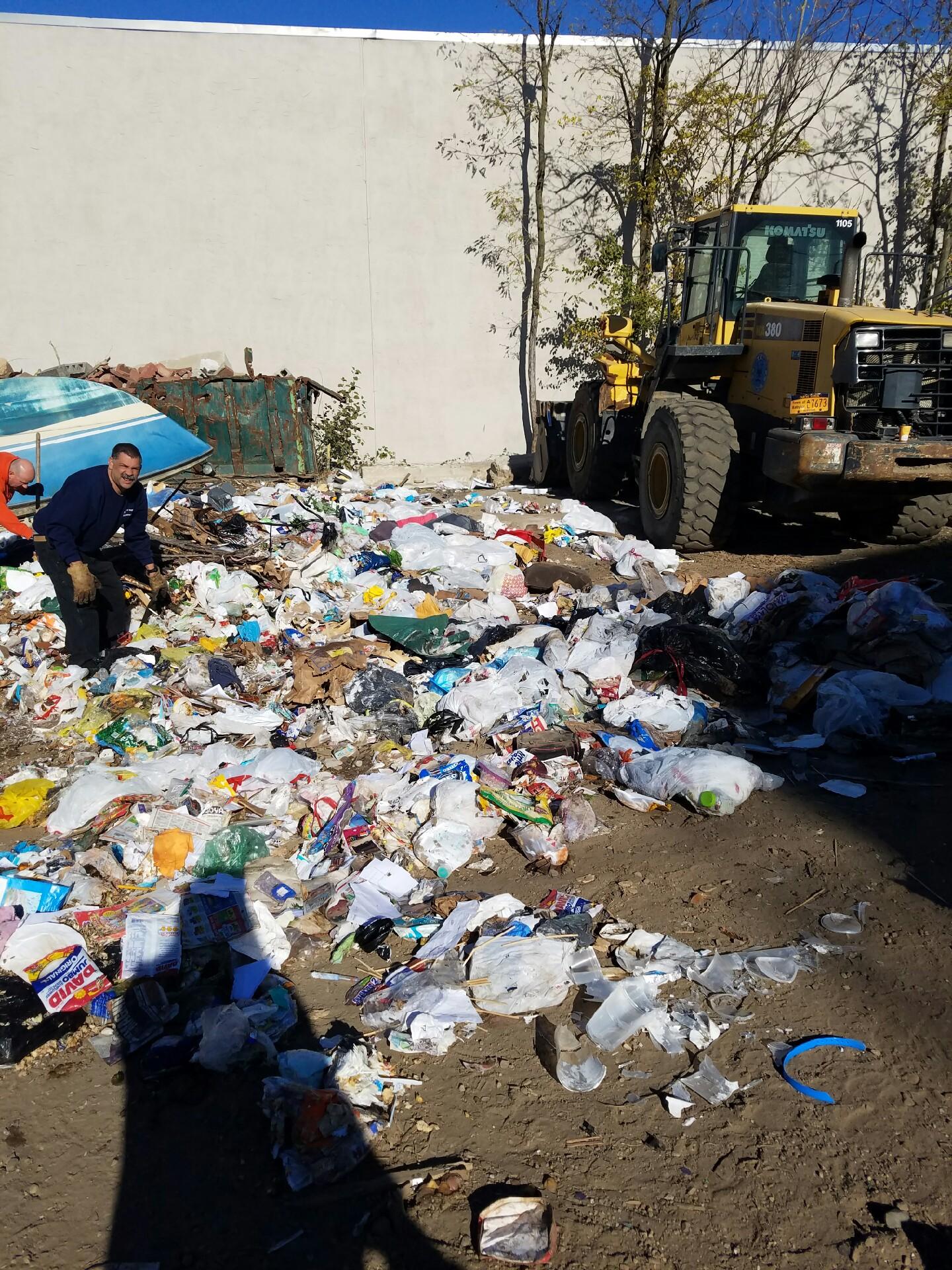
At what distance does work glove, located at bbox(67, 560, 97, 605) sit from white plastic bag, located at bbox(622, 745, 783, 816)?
313 centimetres

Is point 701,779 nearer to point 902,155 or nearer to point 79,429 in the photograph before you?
point 79,429

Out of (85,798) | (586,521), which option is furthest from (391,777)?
(586,521)

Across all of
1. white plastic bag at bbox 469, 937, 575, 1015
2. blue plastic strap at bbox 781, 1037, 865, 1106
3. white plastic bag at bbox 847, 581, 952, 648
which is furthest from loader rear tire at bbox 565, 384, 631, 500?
blue plastic strap at bbox 781, 1037, 865, 1106

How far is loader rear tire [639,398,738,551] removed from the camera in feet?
23.4

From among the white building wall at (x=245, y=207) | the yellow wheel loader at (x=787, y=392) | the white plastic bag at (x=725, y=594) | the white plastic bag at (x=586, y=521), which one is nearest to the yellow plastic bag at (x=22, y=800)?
the white plastic bag at (x=725, y=594)

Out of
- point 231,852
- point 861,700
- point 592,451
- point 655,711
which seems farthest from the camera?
point 592,451

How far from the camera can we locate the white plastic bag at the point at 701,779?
377cm

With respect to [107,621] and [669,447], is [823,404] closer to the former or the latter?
[669,447]

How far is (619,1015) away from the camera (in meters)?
2.65

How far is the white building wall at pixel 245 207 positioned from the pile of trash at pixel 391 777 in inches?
245

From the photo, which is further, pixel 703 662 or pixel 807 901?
pixel 703 662

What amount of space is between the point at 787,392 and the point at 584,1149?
604 cm

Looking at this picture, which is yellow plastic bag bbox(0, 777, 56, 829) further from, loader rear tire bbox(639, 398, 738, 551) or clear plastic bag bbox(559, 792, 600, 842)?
loader rear tire bbox(639, 398, 738, 551)

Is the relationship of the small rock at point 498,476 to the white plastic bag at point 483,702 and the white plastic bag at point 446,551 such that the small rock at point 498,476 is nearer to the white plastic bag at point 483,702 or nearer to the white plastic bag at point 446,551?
the white plastic bag at point 446,551
